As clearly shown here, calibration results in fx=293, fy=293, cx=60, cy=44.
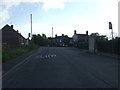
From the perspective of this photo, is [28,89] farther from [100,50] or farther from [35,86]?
[100,50]

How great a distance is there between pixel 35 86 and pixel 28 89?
0.76 metres

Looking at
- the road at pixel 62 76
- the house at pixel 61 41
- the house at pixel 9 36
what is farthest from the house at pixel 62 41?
the road at pixel 62 76

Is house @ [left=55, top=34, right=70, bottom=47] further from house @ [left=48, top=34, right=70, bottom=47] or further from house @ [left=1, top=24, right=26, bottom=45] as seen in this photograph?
house @ [left=1, top=24, right=26, bottom=45]

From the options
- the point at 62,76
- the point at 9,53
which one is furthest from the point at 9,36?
the point at 62,76

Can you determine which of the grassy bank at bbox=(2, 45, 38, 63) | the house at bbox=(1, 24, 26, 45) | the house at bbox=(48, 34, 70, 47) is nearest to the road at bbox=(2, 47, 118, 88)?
the grassy bank at bbox=(2, 45, 38, 63)

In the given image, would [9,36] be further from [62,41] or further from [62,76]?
[62,76]

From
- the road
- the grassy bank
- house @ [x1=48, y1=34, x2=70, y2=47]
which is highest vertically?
house @ [x1=48, y1=34, x2=70, y2=47]

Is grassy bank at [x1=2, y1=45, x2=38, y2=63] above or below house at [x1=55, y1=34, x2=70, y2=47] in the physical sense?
below

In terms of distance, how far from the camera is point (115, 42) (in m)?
35.9

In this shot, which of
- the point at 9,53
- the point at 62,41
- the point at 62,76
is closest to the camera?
the point at 62,76

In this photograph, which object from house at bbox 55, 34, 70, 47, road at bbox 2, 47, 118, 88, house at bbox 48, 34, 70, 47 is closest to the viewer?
road at bbox 2, 47, 118, 88

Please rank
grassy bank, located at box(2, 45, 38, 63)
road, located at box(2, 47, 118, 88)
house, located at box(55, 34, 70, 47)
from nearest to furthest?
road, located at box(2, 47, 118, 88) → grassy bank, located at box(2, 45, 38, 63) → house, located at box(55, 34, 70, 47)

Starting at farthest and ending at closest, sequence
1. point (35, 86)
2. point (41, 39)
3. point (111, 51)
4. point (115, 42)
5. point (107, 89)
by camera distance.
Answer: point (41, 39) → point (111, 51) → point (115, 42) → point (35, 86) → point (107, 89)

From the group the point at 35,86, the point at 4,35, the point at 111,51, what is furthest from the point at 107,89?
the point at 4,35
